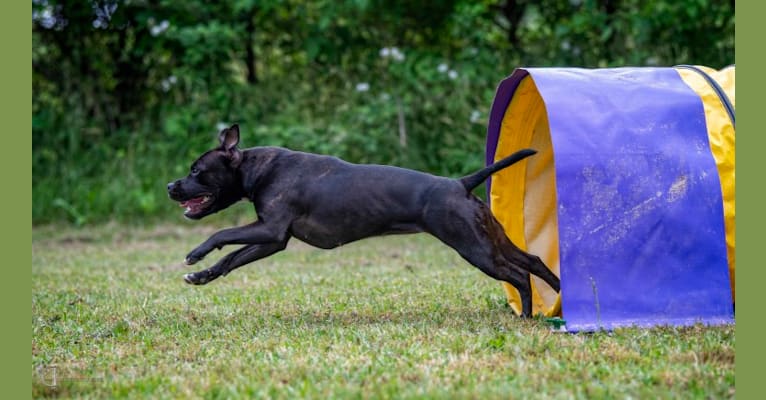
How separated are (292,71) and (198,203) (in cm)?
Answer: 818

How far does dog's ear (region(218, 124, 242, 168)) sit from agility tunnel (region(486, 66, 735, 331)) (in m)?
1.95

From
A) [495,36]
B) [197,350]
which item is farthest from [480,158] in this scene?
[197,350]

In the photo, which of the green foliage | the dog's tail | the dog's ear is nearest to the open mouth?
the dog's ear

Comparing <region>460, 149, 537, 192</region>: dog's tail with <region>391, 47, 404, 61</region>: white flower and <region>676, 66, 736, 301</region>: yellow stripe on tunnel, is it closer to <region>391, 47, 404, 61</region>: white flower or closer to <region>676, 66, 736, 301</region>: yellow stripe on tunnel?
<region>676, 66, 736, 301</region>: yellow stripe on tunnel

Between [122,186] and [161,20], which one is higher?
[161,20]

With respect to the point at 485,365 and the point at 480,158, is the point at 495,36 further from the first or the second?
the point at 485,365

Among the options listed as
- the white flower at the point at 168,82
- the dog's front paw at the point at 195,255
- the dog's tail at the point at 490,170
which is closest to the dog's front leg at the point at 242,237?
the dog's front paw at the point at 195,255

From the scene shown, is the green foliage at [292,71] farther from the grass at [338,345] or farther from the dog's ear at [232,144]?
the dog's ear at [232,144]

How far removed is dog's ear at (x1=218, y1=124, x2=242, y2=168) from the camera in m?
6.03

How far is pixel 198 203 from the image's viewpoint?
615cm

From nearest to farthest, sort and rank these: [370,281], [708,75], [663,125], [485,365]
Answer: [485,365], [663,125], [708,75], [370,281]

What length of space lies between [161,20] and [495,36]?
4.91 metres

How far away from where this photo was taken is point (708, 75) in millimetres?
5637


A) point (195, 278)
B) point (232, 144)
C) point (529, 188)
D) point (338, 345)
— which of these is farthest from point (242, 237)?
point (529, 188)
